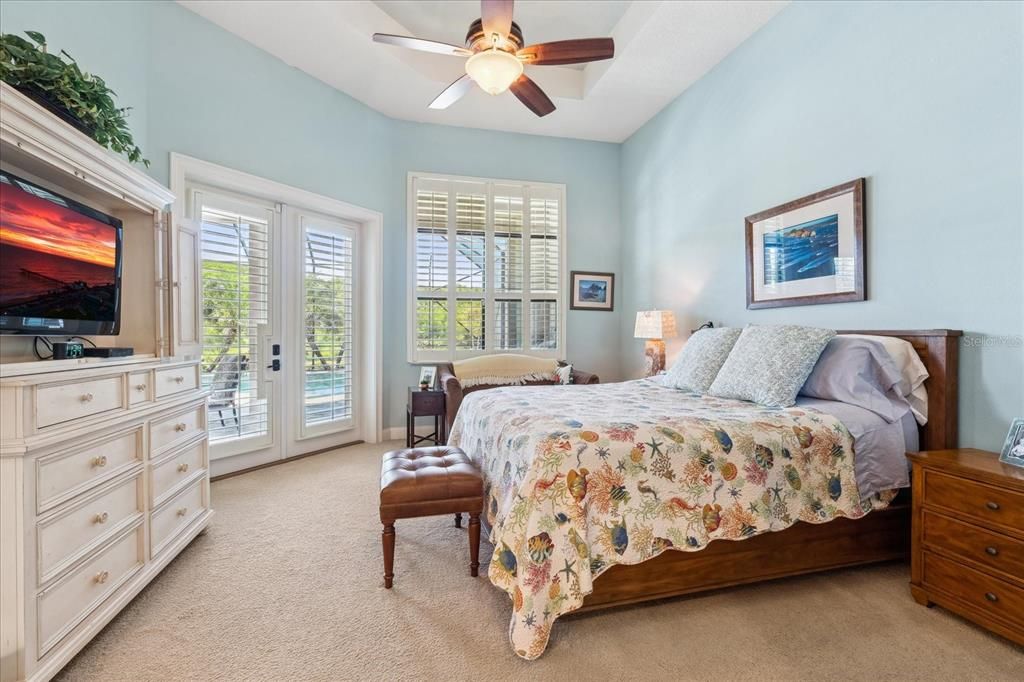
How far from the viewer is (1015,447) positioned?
180 cm

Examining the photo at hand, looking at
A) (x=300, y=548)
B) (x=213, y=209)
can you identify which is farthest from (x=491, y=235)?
(x=300, y=548)

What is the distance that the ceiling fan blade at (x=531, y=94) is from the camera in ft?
9.88

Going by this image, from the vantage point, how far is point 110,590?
1732 millimetres

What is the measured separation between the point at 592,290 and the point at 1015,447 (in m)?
3.81

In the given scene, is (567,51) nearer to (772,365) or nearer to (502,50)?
(502,50)

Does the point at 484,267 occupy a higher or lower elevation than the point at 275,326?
higher

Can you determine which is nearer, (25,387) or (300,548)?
(25,387)

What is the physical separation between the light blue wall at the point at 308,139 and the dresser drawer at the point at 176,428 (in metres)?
1.69


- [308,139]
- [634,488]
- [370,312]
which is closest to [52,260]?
[634,488]

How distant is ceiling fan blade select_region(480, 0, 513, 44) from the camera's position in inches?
90.5

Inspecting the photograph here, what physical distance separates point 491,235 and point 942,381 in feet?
12.8

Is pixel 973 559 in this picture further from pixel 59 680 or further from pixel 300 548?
pixel 59 680

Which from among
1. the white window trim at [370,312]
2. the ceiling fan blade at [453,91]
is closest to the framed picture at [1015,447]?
the ceiling fan blade at [453,91]

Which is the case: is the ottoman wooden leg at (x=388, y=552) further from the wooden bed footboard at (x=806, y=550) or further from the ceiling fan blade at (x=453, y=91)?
the ceiling fan blade at (x=453, y=91)
